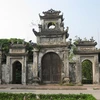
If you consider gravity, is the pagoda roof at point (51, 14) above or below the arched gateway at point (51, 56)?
above

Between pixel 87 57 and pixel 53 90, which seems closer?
pixel 53 90

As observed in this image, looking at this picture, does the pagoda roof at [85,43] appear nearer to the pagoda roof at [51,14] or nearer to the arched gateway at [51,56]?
the arched gateway at [51,56]

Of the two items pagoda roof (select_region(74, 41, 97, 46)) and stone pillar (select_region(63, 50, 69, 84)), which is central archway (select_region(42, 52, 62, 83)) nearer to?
stone pillar (select_region(63, 50, 69, 84))

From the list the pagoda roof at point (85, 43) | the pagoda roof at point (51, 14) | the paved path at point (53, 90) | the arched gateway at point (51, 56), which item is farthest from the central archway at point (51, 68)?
the paved path at point (53, 90)

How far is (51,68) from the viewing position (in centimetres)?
2872

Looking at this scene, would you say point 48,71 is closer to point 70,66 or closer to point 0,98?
point 70,66

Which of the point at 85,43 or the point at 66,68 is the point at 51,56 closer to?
the point at 66,68

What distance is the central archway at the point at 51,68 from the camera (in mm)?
28567

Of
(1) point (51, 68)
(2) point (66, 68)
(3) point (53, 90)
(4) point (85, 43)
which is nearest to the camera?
(3) point (53, 90)

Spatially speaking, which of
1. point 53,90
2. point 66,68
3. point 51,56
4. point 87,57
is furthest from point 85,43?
point 53,90

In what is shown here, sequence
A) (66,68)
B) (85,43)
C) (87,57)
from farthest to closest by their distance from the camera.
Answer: (85,43)
(87,57)
(66,68)

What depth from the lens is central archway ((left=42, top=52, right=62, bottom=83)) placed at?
28567 millimetres

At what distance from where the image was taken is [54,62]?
28828 mm

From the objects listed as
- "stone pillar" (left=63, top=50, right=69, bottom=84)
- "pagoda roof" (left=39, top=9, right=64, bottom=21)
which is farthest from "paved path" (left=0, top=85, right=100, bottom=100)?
"pagoda roof" (left=39, top=9, right=64, bottom=21)
